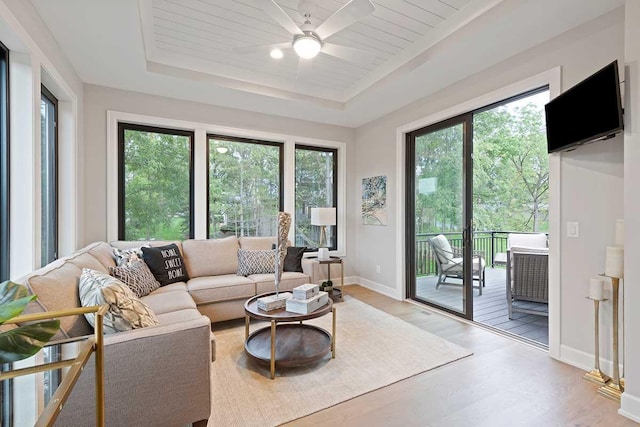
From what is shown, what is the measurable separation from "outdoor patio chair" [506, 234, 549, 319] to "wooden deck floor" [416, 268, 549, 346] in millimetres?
113

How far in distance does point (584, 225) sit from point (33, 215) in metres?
4.01

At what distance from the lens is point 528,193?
5.78 meters

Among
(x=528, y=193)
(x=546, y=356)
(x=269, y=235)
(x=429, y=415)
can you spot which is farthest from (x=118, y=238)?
(x=528, y=193)

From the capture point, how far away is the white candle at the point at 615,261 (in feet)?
6.67

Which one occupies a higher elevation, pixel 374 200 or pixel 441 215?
pixel 374 200

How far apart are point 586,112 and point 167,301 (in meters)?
3.48

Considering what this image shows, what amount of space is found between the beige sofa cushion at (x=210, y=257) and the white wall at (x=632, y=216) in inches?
137

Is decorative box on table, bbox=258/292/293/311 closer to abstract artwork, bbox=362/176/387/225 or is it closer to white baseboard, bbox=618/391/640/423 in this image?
white baseboard, bbox=618/391/640/423

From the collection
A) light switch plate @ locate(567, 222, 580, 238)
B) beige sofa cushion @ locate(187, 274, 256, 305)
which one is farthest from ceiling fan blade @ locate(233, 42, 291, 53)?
light switch plate @ locate(567, 222, 580, 238)

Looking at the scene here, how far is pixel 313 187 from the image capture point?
5.04 meters

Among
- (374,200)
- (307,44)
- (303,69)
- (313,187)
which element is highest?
(303,69)

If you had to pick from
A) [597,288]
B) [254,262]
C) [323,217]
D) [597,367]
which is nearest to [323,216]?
[323,217]

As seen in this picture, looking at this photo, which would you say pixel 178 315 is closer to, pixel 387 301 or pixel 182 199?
pixel 182 199

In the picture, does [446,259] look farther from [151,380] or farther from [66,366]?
[66,366]
